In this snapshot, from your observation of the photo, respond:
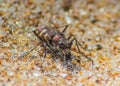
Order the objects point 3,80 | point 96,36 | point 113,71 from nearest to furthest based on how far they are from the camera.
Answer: point 3,80 → point 113,71 → point 96,36

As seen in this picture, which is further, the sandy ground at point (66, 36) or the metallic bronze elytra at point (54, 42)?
the metallic bronze elytra at point (54, 42)

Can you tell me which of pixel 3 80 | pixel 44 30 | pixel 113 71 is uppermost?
pixel 44 30

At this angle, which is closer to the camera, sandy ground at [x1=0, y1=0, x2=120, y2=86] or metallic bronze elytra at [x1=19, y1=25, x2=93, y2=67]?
sandy ground at [x1=0, y1=0, x2=120, y2=86]

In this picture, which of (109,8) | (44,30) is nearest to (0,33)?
(44,30)

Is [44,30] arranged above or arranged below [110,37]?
above

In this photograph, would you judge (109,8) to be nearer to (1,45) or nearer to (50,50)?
(50,50)

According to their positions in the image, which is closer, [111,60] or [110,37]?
[111,60]

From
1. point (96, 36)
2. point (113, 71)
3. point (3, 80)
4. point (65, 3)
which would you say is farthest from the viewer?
point (65, 3)

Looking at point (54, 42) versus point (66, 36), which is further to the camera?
point (66, 36)
